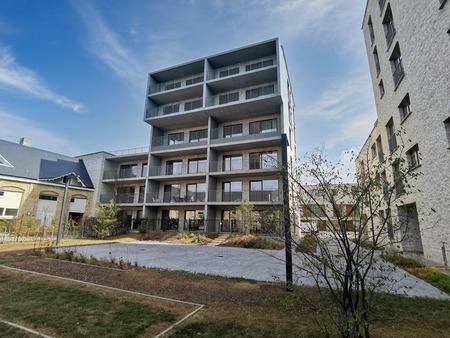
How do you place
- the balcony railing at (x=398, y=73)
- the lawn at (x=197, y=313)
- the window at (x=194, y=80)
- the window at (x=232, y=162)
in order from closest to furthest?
the lawn at (x=197, y=313) → the balcony railing at (x=398, y=73) → the window at (x=232, y=162) → the window at (x=194, y=80)

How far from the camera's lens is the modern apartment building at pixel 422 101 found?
908 centimetres

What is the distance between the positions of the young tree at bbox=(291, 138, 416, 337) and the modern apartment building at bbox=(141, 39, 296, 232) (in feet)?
52.2

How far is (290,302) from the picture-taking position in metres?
3.03

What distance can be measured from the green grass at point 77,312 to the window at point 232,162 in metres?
17.8

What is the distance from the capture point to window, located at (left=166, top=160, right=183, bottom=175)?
25.0m

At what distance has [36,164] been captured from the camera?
2555cm

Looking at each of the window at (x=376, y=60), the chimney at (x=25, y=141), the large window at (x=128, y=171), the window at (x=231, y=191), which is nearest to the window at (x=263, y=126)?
the window at (x=231, y=191)

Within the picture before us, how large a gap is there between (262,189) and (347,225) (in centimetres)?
1795

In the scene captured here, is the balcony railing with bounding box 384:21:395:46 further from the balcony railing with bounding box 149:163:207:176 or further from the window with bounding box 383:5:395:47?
the balcony railing with bounding box 149:163:207:176

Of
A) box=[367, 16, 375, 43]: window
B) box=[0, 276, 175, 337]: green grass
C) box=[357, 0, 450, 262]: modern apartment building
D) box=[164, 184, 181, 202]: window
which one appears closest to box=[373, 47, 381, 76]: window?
box=[367, 16, 375, 43]: window

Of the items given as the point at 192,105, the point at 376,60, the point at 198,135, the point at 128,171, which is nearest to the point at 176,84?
the point at 192,105

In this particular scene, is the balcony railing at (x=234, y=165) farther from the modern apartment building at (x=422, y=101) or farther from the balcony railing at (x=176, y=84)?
the modern apartment building at (x=422, y=101)

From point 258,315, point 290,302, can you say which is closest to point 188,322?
point 258,315

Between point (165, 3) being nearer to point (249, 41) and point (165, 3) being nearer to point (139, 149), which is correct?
point (249, 41)
